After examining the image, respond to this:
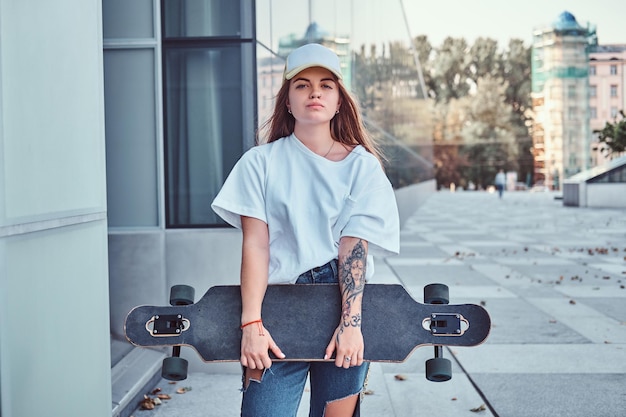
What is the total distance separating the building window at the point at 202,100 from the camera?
526cm

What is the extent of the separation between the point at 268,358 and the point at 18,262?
0.90 m

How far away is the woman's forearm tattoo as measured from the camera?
212 centimetres

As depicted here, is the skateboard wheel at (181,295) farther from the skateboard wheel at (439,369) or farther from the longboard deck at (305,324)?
the skateboard wheel at (439,369)

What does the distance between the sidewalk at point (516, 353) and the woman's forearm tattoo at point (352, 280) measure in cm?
229

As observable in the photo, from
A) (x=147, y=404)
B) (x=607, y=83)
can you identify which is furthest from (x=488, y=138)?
(x=147, y=404)

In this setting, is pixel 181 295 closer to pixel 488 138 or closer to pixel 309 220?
pixel 309 220

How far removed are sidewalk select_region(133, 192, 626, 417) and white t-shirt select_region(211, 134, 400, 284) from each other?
227 cm

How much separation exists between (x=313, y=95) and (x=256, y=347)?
76 cm

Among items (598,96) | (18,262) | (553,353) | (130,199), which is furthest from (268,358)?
(598,96)

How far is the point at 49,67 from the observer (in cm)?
267

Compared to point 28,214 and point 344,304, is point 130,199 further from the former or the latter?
point 344,304

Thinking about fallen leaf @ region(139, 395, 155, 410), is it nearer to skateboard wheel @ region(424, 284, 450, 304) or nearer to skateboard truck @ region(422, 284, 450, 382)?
skateboard truck @ region(422, 284, 450, 382)

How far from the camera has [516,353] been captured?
17.9 feet

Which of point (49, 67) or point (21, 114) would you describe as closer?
point (21, 114)
